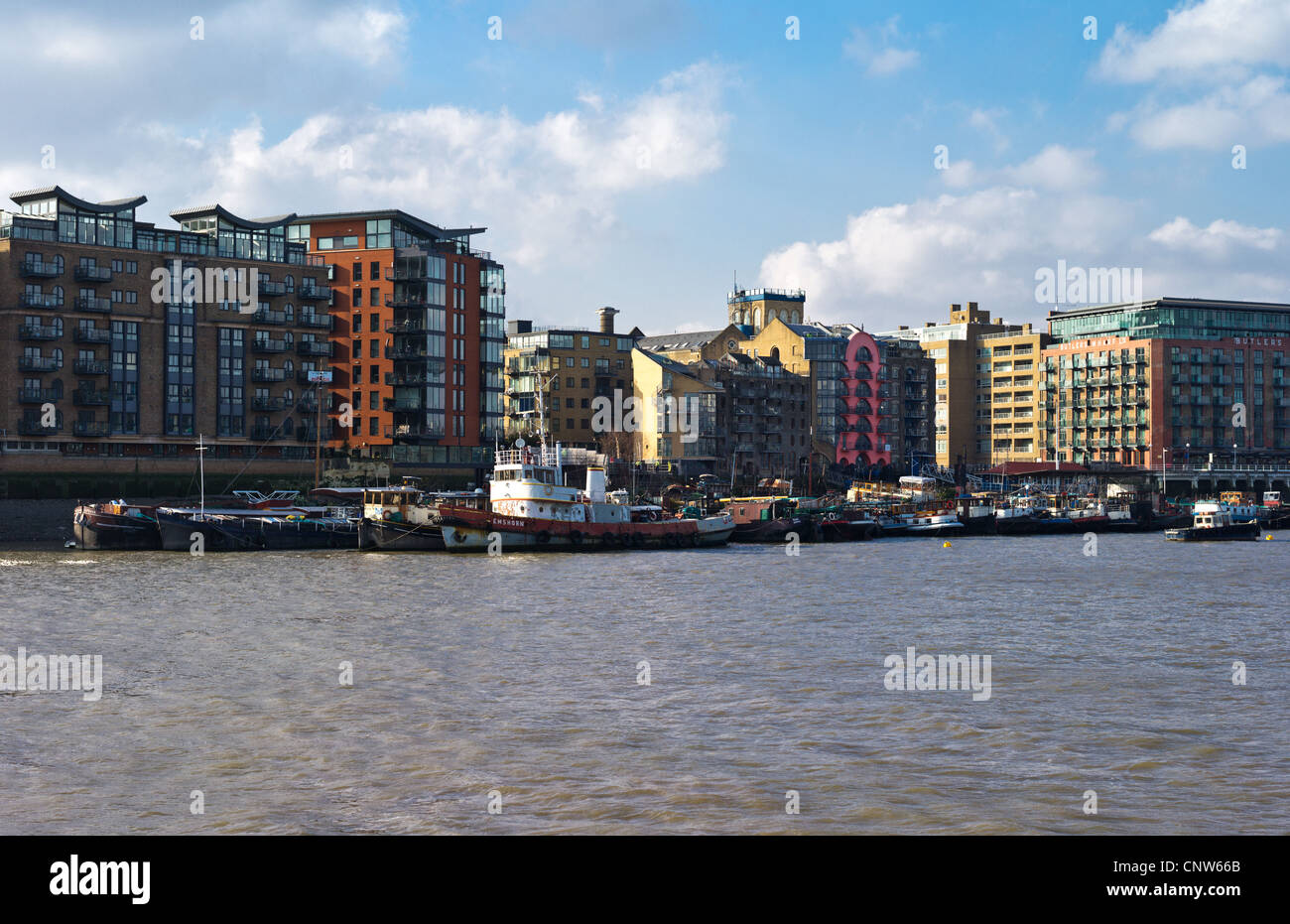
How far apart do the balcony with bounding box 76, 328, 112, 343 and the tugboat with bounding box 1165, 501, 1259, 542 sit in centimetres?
9968

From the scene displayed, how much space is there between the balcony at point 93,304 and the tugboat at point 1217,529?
10006cm

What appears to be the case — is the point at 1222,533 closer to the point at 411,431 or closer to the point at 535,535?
the point at 535,535

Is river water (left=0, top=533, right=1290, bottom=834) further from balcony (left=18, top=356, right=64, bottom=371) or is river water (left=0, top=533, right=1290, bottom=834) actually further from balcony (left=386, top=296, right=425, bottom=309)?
balcony (left=386, top=296, right=425, bottom=309)

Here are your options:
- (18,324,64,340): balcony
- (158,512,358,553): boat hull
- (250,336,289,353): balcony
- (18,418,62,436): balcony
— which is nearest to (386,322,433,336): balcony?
(250,336,289,353): balcony

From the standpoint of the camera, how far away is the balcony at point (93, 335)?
371 ft

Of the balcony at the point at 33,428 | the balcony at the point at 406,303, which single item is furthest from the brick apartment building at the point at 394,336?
the balcony at the point at 33,428

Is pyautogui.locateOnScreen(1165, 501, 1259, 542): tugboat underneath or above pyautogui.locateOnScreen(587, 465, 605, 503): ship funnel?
underneath

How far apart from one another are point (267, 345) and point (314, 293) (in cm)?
733

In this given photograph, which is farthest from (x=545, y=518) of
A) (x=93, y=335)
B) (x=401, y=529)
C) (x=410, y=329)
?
(x=410, y=329)

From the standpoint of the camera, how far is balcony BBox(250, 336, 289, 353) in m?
126

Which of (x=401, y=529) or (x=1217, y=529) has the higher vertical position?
(x=401, y=529)

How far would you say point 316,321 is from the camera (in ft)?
424

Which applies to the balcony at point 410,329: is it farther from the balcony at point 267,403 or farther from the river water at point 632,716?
the river water at point 632,716

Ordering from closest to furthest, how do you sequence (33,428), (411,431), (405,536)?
(405,536)
(33,428)
(411,431)
